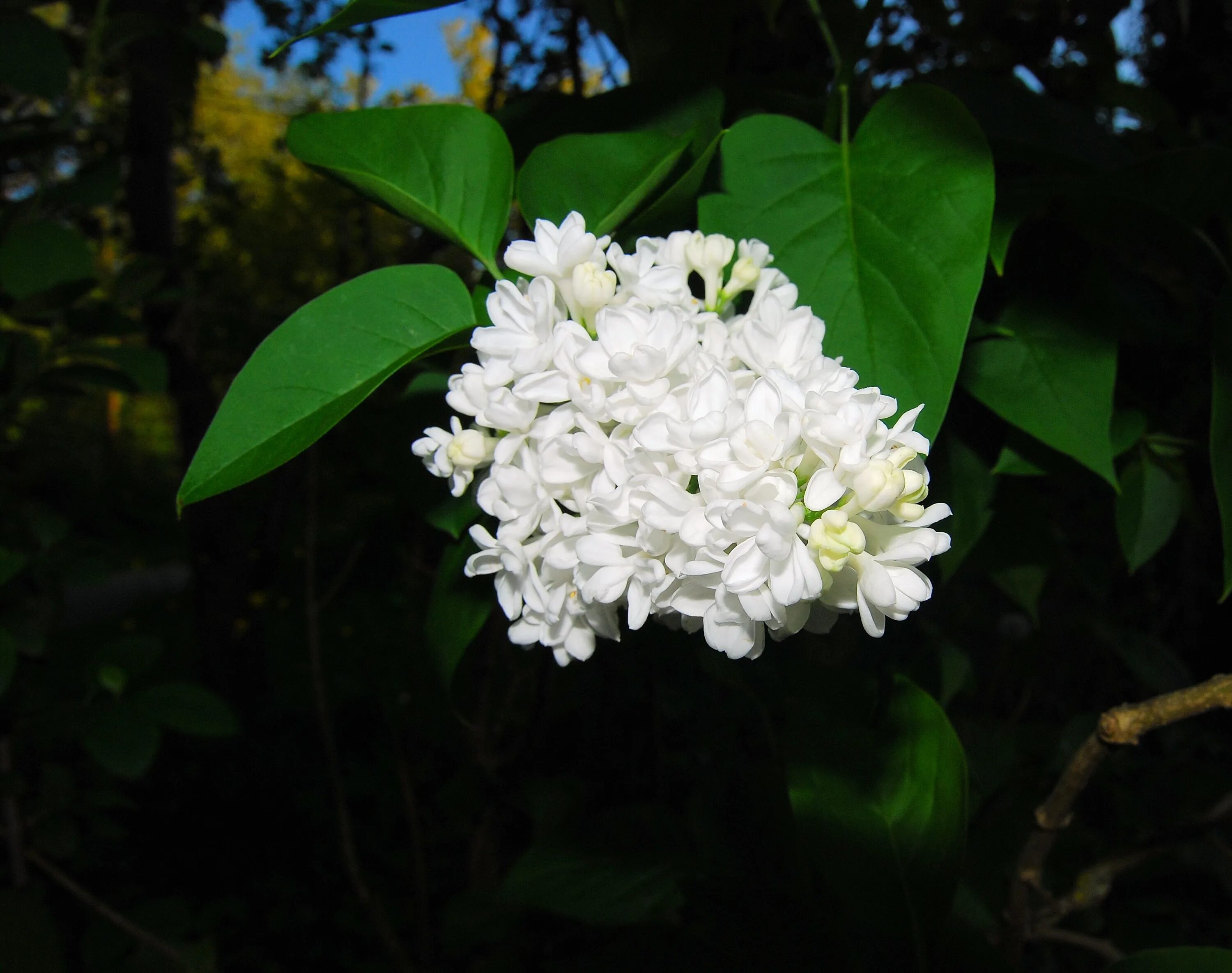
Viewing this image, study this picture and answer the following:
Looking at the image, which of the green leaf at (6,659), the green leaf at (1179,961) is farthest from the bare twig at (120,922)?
the green leaf at (1179,961)

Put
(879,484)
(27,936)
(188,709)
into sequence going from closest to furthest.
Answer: (879,484)
(27,936)
(188,709)

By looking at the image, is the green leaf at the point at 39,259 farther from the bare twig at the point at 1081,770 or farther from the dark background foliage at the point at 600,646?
the bare twig at the point at 1081,770

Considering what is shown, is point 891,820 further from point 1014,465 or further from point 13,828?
point 13,828

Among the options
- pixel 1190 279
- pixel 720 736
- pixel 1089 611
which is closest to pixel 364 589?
pixel 720 736

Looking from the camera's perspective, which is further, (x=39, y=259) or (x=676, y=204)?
(x=39, y=259)

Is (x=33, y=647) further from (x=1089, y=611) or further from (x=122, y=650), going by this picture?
(x=1089, y=611)

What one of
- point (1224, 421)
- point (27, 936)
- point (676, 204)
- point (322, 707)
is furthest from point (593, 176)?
point (322, 707)

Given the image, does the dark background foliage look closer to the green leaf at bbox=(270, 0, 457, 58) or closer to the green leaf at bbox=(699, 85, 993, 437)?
the green leaf at bbox=(699, 85, 993, 437)
